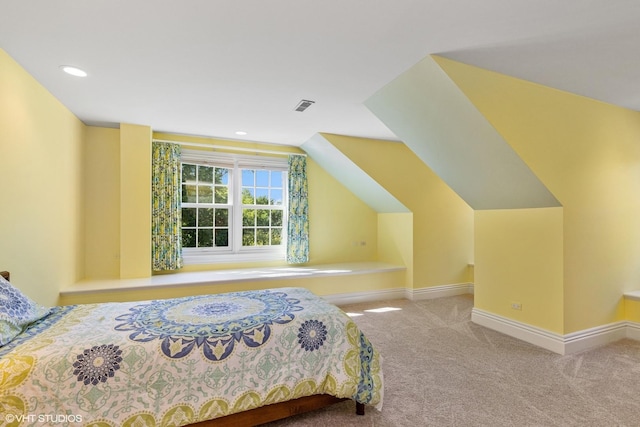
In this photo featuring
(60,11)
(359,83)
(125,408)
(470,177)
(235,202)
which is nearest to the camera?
(125,408)

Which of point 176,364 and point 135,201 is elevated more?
point 135,201

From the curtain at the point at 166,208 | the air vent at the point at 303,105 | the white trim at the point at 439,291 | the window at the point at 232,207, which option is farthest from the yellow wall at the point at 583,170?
the curtain at the point at 166,208

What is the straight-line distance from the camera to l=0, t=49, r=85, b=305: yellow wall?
2.06 metres

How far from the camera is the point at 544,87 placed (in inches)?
96.8

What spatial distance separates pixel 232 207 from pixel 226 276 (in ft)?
3.79

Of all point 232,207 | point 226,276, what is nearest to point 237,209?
point 232,207

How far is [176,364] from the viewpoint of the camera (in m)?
1.49

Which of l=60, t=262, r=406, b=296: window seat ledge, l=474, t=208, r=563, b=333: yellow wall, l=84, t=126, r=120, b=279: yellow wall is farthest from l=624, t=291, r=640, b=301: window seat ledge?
l=84, t=126, r=120, b=279: yellow wall

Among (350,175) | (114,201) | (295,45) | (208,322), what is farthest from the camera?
(350,175)

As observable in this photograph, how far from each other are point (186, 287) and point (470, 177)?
133 inches

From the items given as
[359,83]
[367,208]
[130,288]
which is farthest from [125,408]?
[367,208]

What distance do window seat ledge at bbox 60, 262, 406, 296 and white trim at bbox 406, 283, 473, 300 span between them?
0.40 meters

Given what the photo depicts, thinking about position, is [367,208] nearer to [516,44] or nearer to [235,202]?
[235,202]

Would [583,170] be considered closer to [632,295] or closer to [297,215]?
[632,295]
